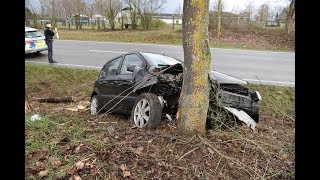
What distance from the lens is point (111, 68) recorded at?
8859mm

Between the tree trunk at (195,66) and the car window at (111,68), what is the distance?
381cm

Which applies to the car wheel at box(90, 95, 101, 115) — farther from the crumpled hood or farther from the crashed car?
the crumpled hood

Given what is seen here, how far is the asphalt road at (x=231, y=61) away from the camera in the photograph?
12.9m

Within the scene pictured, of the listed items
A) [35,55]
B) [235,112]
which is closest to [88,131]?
[235,112]

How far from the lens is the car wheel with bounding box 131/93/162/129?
20.1 feet

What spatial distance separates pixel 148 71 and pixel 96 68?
7.62 meters

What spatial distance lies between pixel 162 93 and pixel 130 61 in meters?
1.75

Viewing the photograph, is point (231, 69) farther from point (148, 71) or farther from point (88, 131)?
point (88, 131)

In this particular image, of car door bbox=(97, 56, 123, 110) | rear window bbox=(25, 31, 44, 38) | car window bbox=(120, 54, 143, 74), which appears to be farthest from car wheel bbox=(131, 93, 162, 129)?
rear window bbox=(25, 31, 44, 38)

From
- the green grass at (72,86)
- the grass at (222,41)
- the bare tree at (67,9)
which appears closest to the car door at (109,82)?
the green grass at (72,86)

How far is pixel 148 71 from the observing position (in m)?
6.99

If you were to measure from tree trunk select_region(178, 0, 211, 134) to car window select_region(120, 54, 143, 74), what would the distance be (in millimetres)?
2611
